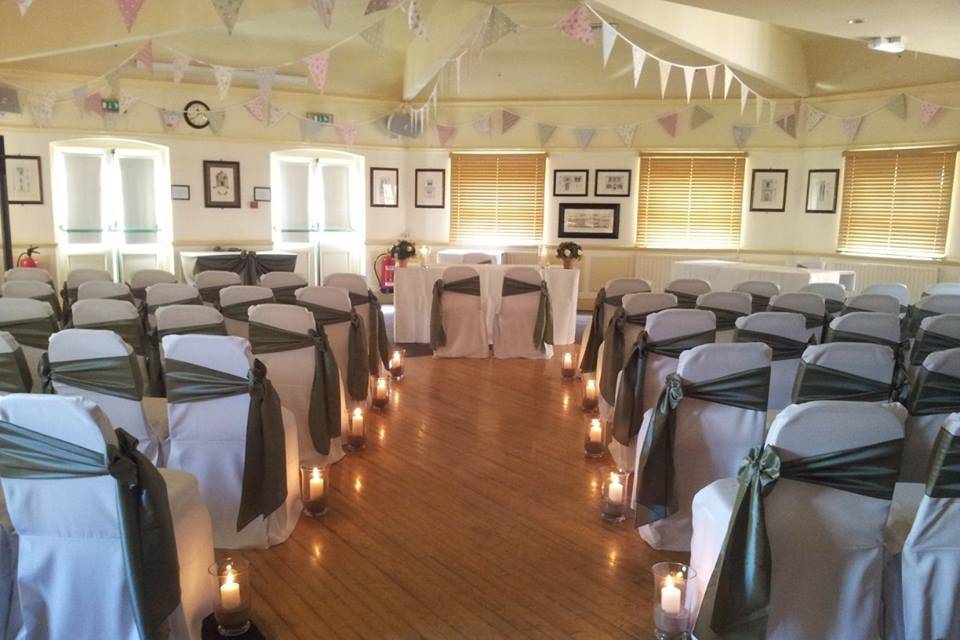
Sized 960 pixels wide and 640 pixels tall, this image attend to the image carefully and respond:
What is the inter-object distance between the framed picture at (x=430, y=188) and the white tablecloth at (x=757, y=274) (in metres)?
4.49

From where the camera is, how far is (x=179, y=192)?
11.1 meters

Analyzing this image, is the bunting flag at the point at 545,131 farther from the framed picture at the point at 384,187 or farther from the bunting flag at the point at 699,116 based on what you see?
the framed picture at the point at 384,187

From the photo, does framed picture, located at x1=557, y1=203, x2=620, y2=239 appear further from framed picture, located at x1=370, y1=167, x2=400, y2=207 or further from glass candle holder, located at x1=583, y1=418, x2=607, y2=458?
glass candle holder, located at x1=583, y1=418, x2=607, y2=458

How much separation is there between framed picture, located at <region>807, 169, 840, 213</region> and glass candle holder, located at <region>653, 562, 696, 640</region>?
31.1 feet

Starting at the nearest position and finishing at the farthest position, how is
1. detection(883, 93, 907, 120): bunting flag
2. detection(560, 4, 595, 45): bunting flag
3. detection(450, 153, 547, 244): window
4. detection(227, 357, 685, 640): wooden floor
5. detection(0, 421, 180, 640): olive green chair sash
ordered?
detection(0, 421, 180, 640): olive green chair sash
detection(227, 357, 685, 640): wooden floor
detection(560, 4, 595, 45): bunting flag
detection(883, 93, 907, 120): bunting flag
detection(450, 153, 547, 244): window

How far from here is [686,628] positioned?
9.92 ft

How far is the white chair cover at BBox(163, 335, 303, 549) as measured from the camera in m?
3.67

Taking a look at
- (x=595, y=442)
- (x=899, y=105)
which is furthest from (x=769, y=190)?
(x=595, y=442)

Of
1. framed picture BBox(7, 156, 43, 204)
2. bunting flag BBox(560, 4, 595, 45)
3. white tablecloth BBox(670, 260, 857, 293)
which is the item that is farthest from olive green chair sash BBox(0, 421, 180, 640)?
framed picture BBox(7, 156, 43, 204)

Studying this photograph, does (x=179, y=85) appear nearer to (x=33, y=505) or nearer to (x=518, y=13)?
(x=518, y=13)

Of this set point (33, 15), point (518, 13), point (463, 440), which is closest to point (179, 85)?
point (33, 15)

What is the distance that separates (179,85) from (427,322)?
5.35m

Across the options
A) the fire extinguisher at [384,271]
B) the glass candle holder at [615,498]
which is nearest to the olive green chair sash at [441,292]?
the glass candle holder at [615,498]

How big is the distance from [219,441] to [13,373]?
47.6 inches
